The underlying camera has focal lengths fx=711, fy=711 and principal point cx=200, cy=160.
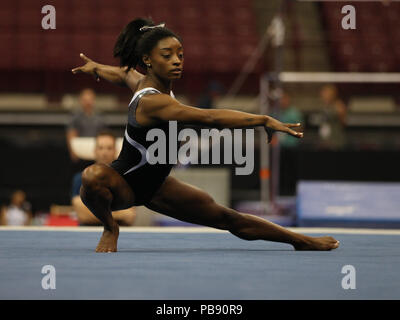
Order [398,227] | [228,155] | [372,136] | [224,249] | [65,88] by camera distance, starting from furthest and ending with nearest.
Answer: [65,88] → [372,136] → [228,155] → [398,227] → [224,249]

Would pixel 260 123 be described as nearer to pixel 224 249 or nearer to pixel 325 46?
pixel 224 249

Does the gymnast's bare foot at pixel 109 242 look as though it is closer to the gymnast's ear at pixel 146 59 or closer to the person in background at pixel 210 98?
the gymnast's ear at pixel 146 59

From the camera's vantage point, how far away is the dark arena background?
9.36 feet

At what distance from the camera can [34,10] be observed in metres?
13.1

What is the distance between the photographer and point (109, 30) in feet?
42.1

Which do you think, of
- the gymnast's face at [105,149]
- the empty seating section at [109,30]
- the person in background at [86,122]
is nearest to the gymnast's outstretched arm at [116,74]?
the gymnast's face at [105,149]

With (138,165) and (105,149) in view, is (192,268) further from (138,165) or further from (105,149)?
(105,149)

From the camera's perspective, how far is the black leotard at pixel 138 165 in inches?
141

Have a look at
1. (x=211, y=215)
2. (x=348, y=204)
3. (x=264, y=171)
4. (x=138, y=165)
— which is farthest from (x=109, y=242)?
(x=264, y=171)

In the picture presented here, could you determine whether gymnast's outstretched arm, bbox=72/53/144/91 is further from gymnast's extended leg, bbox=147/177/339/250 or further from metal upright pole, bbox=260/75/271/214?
metal upright pole, bbox=260/75/271/214

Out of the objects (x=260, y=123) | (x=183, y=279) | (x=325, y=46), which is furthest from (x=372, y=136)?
(x=183, y=279)

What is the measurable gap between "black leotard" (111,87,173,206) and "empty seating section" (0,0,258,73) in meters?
8.43

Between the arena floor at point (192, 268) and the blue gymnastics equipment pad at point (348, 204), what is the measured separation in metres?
2.40

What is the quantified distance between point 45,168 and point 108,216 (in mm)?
4571
